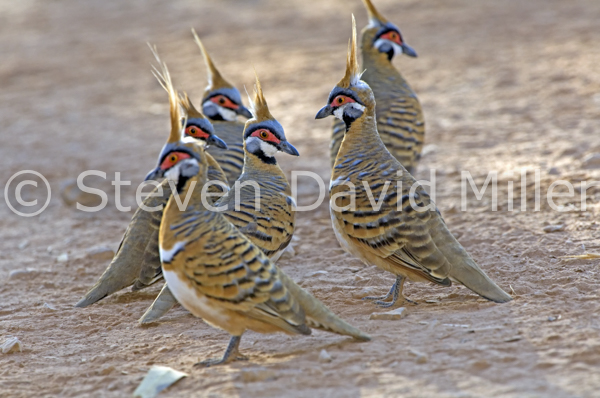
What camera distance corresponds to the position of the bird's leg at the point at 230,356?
457cm

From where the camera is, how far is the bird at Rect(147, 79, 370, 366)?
4.46 metres

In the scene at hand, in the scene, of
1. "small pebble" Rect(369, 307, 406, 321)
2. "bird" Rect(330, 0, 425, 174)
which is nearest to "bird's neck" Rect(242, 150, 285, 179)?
"bird" Rect(330, 0, 425, 174)

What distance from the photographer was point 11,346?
5.20 meters

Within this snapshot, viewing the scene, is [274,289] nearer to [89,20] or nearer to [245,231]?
[245,231]

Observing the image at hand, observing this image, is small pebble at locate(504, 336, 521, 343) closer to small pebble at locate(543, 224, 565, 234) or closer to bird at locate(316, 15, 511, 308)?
bird at locate(316, 15, 511, 308)

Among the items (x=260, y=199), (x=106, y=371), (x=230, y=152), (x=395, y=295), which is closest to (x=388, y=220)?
(x=395, y=295)

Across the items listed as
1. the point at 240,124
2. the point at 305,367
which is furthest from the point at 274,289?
the point at 240,124

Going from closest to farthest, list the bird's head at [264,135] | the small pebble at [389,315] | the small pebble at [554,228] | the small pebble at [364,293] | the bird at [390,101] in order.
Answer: the small pebble at [389,315]
the small pebble at [364,293]
the bird's head at [264,135]
the small pebble at [554,228]
the bird at [390,101]

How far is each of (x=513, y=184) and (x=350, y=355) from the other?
156 inches

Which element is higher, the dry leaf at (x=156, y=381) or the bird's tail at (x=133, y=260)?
the bird's tail at (x=133, y=260)

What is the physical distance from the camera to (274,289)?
4492 mm

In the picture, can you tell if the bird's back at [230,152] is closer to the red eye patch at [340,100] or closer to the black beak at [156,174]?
the red eye patch at [340,100]

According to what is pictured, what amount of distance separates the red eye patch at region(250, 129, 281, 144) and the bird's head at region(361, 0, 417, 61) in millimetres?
2735

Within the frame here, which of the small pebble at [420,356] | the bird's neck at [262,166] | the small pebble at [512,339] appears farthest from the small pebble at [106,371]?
the small pebble at [512,339]
